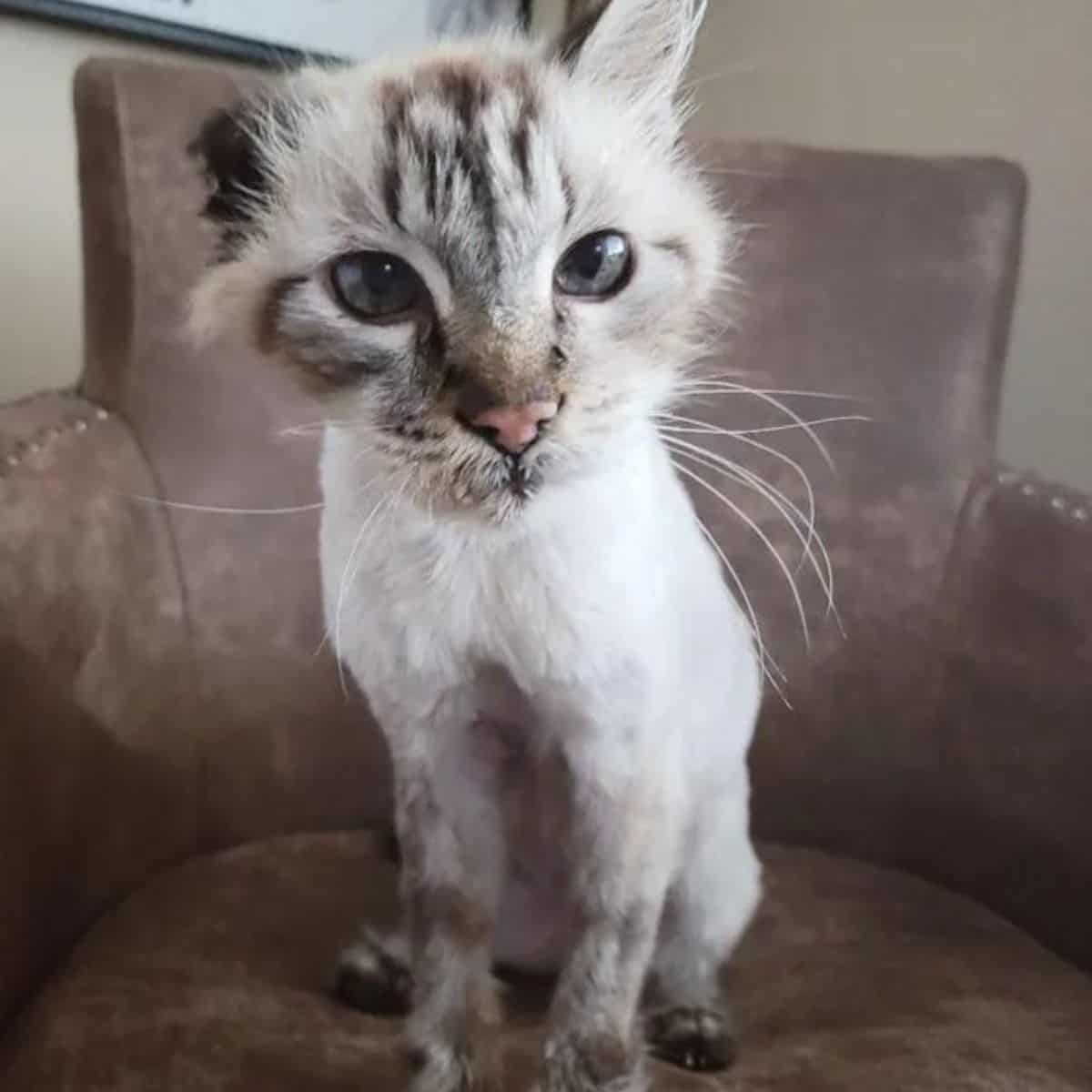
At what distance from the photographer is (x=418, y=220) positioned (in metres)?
0.63

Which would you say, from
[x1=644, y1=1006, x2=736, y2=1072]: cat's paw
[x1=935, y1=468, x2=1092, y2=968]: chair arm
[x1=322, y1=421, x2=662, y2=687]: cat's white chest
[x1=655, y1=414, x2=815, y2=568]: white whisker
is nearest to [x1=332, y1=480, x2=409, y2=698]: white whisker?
[x1=322, y1=421, x2=662, y2=687]: cat's white chest

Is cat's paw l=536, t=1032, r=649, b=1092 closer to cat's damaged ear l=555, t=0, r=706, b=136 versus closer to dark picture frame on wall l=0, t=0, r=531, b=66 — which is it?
cat's damaged ear l=555, t=0, r=706, b=136

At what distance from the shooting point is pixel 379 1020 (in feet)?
2.81

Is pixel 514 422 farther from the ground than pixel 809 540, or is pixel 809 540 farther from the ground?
pixel 514 422

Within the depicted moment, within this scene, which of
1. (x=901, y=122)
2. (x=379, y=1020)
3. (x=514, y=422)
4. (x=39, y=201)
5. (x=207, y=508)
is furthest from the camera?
(x=901, y=122)

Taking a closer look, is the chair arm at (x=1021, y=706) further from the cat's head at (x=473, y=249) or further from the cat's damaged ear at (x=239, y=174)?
the cat's damaged ear at (x=239, y=174)

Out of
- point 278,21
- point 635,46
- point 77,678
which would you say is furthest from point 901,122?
point 77,678

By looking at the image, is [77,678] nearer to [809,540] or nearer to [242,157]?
[242,157]

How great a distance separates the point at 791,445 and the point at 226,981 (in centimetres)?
62

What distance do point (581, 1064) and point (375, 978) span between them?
0.19 meters

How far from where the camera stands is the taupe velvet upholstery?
2.77 ft

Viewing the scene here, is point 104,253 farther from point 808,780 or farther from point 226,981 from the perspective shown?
point 808,780


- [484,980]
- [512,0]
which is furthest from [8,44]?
[484,980]

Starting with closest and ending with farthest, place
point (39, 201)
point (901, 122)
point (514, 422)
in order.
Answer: point (514, 422), point (39, 201), point (901, 122)
